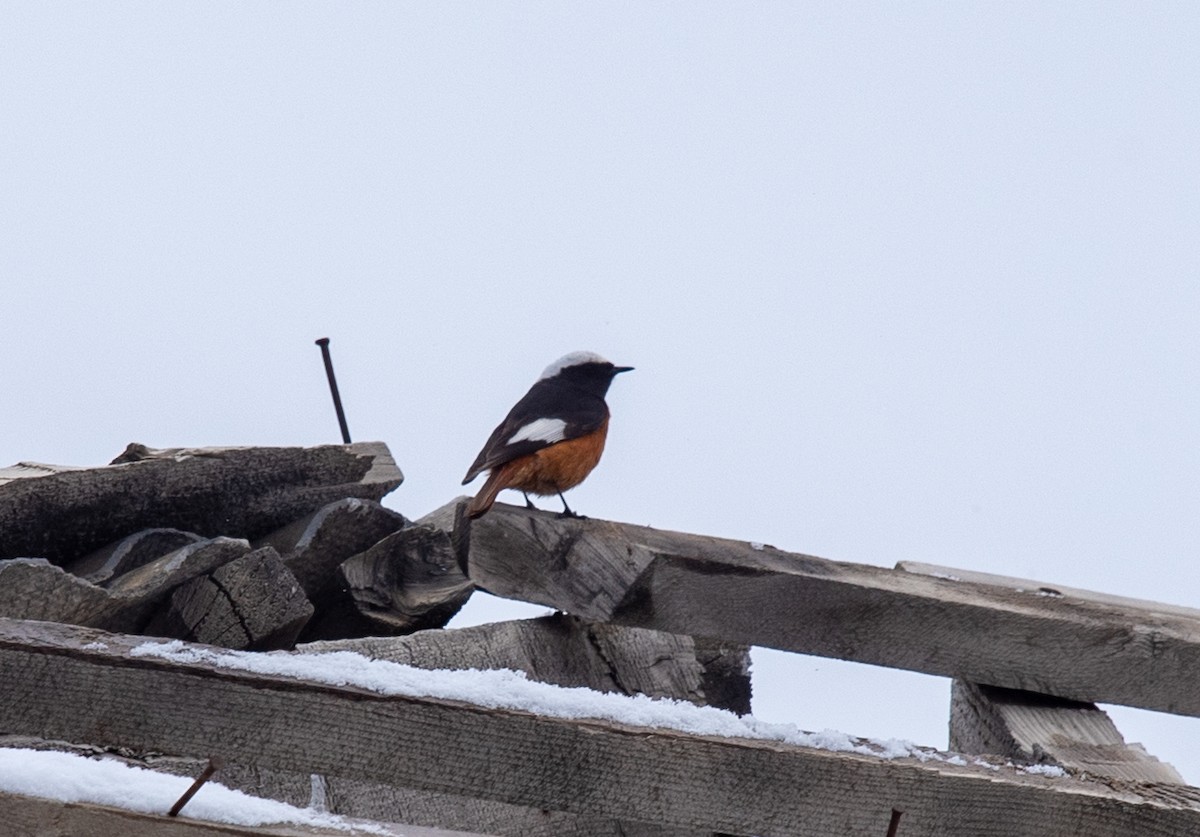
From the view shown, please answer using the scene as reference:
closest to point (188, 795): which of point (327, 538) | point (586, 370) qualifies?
point (327, 538)

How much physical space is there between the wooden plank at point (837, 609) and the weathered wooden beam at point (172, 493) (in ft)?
2.20

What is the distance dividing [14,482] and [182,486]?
44 cm

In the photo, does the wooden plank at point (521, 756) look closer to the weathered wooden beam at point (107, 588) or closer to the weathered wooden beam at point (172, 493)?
the weathered wooden beam at point (107, 588)

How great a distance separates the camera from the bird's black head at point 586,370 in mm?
6836

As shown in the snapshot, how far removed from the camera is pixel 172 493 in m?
3.72

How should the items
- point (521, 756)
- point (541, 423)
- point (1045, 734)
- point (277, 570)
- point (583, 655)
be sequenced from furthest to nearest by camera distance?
1. point (541, 423)
2. point (583, 655)
3. point (277, 570)
4. point (1045, 734)
5. point (521, 756)

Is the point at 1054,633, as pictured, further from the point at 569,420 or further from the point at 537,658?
the point at 569,420

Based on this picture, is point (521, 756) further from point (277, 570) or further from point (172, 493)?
point (172, 493)

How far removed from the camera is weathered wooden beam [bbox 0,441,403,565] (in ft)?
11.4

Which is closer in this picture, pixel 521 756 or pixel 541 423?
pixel 521 756

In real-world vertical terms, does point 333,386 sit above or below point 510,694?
above

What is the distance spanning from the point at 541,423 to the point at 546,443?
13 centimetres

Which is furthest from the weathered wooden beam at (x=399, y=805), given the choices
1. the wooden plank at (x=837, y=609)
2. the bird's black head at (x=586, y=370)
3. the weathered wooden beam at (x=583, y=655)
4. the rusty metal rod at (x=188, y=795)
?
the bird's black head at (x=586, y=370)

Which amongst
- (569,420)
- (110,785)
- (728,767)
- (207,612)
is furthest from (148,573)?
(569,420)
